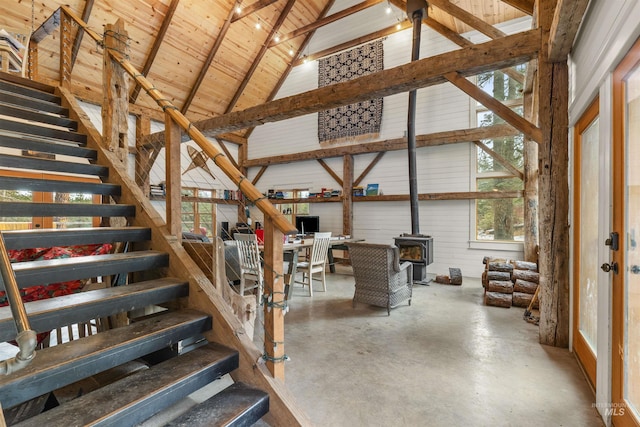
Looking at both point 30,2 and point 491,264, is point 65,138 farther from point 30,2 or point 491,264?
point 491,264

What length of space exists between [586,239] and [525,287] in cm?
187

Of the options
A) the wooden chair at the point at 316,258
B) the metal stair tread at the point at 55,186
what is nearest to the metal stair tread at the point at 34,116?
the metal stair tread at the point at 55,186

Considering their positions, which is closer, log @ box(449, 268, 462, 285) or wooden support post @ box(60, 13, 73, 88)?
wooden support post @ box(60, 13, 73, 88)

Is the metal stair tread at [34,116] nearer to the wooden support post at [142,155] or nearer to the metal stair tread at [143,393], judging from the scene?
the metal stair tread at [143,393]

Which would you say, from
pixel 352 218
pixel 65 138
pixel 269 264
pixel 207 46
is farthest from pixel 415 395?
pixel 207 46

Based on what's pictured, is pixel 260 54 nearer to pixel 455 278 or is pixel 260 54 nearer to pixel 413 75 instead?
pixel 413 75

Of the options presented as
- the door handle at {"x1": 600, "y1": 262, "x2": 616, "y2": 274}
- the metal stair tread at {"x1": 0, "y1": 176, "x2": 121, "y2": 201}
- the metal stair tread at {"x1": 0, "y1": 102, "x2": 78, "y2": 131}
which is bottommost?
the door handle at {"x1": 600, "y1": 262, "x2": 616, "y2": 274}

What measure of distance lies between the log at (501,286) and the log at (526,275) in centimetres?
10

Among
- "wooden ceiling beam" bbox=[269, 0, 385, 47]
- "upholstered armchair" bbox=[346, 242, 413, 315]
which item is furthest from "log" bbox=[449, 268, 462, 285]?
"wooden ceiling beam" bbox=[269, 0, 385, 47]

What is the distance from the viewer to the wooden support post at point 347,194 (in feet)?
23.2

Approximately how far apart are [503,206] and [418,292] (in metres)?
2.48

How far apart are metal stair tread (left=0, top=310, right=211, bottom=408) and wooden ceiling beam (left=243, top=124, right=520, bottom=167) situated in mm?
5543

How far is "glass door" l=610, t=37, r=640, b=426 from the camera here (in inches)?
57.2

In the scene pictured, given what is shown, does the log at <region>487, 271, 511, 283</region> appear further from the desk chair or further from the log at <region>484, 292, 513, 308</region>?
the desk chair
